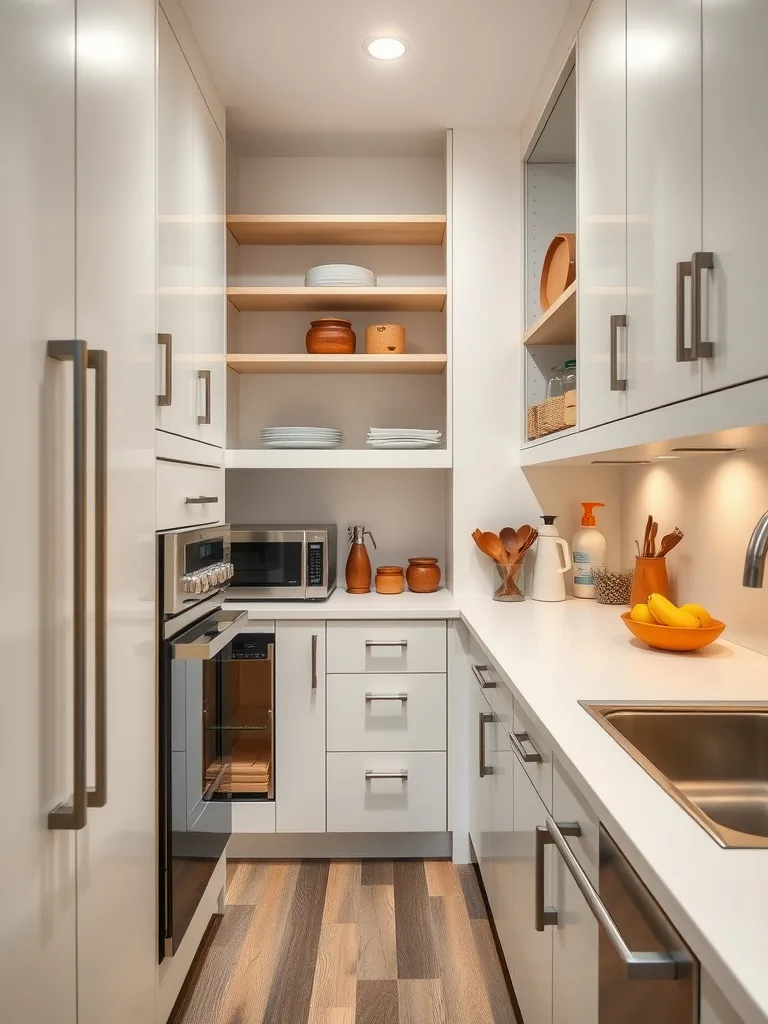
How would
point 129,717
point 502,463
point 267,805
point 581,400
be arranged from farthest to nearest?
point 502,463 < point 267,805 < point 581,400 < point 129,717

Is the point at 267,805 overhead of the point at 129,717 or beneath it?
beneath

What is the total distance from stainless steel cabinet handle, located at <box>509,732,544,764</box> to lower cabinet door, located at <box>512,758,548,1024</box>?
0.14 feet

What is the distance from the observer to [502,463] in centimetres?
265

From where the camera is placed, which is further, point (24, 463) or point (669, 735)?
point (669, 735)

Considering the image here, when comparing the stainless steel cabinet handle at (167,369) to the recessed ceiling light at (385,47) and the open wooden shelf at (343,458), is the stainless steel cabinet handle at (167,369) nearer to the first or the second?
the open wooden shelf at (343,458)

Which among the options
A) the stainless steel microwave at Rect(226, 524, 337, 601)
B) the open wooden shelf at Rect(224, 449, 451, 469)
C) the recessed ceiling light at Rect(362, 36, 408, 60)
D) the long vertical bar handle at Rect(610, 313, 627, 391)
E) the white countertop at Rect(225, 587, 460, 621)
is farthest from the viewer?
the open wooden shelf at Rect(224, 449, 451, 469)

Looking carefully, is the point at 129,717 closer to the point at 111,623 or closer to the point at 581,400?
the point at 111,623

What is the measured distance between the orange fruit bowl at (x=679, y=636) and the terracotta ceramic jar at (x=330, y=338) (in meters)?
1.51

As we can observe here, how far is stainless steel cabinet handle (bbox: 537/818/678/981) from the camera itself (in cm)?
75

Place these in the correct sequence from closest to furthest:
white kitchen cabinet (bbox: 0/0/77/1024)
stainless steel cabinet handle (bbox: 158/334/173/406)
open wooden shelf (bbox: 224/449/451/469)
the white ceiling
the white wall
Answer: white kitchen cabinet (bbox: 0/0/77/1024)
stainless steel cabinet handle (bbox: 158/334/173/406)
the white ceiling
open wooden shelf (bbox: 224/449/451/469)
the white wall

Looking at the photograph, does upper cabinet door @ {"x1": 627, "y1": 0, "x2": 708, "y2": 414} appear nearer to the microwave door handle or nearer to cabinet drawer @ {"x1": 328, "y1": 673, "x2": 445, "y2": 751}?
the microwave door handle

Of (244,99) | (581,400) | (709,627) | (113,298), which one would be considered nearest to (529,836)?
(709,627)

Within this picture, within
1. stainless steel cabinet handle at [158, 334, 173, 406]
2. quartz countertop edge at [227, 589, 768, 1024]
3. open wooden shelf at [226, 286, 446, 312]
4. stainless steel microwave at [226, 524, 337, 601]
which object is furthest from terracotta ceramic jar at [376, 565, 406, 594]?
stainless steel cabinet handle at [158, 334, 173, 406]

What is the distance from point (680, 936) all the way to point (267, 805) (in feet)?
6.06
